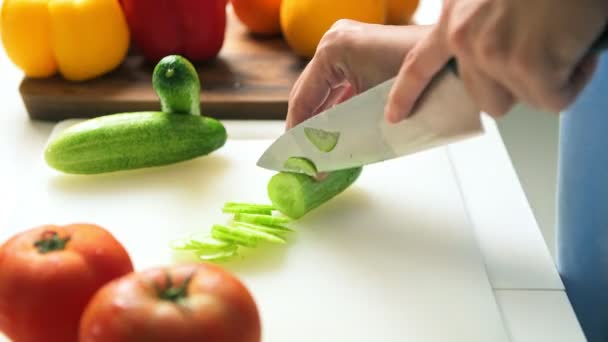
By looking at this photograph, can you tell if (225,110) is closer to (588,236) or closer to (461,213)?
(461,213)

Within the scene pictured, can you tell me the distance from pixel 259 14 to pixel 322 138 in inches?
17.8

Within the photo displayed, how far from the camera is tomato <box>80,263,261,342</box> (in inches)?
25.3

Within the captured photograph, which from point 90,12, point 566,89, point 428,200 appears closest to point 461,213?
point 428,200

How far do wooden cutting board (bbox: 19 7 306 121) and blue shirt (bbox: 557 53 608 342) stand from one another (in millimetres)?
435

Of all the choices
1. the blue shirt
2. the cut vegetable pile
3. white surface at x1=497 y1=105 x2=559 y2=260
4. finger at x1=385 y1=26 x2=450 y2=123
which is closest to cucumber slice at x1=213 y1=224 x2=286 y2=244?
the cut vegetable pile

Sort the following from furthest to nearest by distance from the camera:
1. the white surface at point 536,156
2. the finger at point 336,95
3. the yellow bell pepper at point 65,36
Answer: the white surface at point 536,156 → the yellow bell pepper at point 65,36 → the finger at point 336,95

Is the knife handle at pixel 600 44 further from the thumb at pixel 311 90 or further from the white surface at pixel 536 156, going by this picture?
the white surface at pixel 536 156

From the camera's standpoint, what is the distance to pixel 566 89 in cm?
71

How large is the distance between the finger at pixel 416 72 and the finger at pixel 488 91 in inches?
1.1

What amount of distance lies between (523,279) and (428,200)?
0.60 ft

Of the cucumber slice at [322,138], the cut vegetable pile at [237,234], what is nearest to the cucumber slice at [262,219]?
the cut vegetable pile at [237,234]

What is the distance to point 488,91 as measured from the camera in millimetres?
771

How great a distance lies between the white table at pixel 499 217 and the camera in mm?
932

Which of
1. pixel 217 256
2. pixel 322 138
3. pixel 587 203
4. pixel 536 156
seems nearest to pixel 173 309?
pixel 217 256
